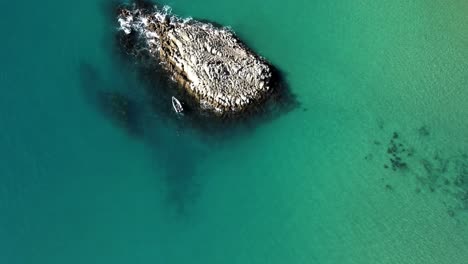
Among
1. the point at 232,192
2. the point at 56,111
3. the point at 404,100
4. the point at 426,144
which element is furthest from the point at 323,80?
the point at 56,111

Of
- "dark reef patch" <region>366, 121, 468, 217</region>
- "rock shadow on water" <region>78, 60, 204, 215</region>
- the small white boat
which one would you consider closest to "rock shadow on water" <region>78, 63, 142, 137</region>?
"rock shadow on water" <region>78, 60, 204, 215</region>

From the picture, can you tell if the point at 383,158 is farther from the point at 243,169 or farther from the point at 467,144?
the point at 243,169

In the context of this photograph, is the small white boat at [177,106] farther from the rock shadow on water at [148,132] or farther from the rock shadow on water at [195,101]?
the rock shadow on water at [148,132]

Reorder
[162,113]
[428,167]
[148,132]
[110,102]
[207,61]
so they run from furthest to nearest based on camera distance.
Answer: [207,61] → [110,102] → [162,113] → [148,132] → [428,167]

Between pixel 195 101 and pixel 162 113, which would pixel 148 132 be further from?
pixel 195 101

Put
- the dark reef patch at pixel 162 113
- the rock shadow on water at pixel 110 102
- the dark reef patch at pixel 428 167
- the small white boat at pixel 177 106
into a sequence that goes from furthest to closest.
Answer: the small white boat at pixel 177 106
the rock shadow on water at pixel 110 102
the dark reef patch at pixel 162 113
the dark reef patch at pixel 428 167

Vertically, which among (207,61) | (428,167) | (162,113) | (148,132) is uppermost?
(207,61)

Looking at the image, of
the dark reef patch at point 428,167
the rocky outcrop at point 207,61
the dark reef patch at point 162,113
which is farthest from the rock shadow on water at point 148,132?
the dark reef patch at point 428,167

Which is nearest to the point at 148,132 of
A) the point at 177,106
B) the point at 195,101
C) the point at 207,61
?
the point at 177,106
